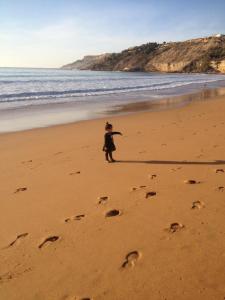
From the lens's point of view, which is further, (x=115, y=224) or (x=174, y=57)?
(x=174, y=57)

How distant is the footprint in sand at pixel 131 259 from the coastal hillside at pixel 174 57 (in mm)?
114914

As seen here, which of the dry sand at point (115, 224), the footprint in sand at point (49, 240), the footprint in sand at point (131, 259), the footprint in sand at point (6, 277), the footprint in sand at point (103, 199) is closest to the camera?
the dry sand at point (115, 224)

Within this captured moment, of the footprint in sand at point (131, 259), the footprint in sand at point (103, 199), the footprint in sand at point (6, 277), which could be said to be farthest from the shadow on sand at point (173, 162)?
the footprint in sand at point (6, 277)

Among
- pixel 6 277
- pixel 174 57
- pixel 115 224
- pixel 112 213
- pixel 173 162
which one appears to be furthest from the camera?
pixel 174 57

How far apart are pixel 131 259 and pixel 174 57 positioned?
143 meters

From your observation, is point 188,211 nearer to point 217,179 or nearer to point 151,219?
point 151,219

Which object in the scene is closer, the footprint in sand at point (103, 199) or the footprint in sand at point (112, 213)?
the footprint in sand at point (112, 213)

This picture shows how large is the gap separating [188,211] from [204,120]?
350 inches

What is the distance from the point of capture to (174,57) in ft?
453

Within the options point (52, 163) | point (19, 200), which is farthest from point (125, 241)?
point (52, 163)

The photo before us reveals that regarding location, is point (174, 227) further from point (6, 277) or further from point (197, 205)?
point (6, 277)

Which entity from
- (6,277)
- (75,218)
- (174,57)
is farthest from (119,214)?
(174,57)

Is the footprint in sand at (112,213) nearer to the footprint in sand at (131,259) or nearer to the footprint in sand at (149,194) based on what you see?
the footprint in sand at (149,194)

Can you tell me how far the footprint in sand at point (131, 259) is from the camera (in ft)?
10.8
